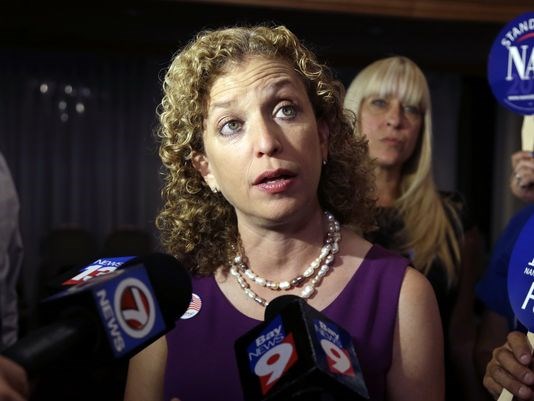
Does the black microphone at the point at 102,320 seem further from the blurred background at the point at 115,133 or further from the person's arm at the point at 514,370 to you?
the blurred background at the point at 115,133

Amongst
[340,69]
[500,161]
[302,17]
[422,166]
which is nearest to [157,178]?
[340,69]

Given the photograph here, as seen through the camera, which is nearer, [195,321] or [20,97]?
[195,321]

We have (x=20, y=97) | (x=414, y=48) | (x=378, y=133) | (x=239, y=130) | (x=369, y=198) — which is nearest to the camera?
(x=239, y=130)

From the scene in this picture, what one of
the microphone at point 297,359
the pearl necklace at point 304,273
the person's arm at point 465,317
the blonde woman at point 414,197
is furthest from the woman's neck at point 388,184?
the microphone at point 297,359

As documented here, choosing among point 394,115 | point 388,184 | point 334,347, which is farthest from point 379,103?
point 334,347

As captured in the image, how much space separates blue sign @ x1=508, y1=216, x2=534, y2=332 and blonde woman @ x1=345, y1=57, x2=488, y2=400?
86 centimetres

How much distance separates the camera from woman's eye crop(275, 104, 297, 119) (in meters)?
1.09

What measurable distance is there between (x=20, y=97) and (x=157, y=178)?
4.64ft

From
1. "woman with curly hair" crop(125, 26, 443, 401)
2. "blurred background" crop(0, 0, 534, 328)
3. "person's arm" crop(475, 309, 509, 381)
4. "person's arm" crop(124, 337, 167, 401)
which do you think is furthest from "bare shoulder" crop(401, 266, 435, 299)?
"blurred background" crop(0, 0, 534, 328)

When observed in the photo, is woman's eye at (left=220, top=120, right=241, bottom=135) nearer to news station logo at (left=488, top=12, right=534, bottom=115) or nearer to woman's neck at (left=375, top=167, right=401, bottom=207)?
news station logo at (left=488, top=12, right=534, bottom=115)

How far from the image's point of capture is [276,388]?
75 centimetres

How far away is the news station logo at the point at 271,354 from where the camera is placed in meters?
0.76

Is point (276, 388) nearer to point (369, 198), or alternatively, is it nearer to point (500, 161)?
point (369, 198)

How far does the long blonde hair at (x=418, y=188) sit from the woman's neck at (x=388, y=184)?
2cm
